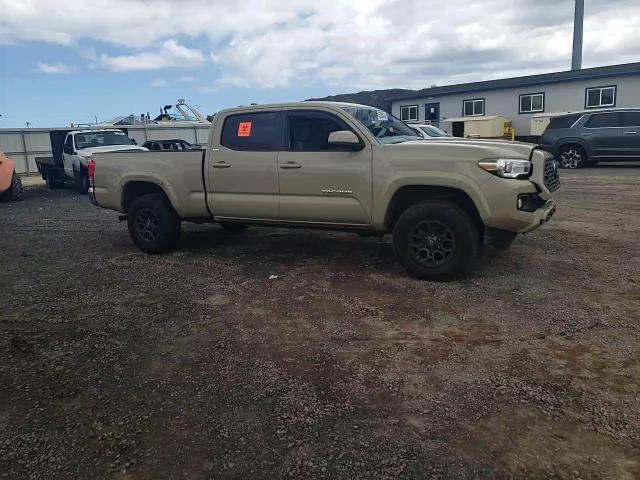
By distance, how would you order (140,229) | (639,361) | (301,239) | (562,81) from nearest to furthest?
(639,361)
(140,229)
(301,239)
(562,81)

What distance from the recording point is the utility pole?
34.6m

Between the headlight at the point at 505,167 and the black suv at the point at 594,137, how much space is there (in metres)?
12.7

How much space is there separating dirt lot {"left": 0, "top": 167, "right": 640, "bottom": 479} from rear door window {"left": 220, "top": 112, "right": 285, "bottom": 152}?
1.43 m

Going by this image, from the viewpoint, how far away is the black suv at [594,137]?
15.1 metres

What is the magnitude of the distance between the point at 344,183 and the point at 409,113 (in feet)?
98.7

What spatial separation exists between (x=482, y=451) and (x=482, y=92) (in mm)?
30367

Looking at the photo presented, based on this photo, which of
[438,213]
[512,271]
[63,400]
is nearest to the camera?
[63,400]

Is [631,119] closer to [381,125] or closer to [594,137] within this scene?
[594,137]

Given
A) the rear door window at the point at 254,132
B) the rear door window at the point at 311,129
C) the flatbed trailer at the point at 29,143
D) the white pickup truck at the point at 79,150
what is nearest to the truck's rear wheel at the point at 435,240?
the rear door window at the point at 311,129

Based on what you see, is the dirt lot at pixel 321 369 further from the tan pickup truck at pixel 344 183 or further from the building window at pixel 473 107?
the building window at pixel 473 107

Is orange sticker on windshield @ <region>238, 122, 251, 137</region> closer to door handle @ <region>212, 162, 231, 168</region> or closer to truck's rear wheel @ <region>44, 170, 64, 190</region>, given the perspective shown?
door handle @ <region>212, 162, 231, 168</region>

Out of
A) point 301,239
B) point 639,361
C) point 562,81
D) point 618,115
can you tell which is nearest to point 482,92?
point 562,81

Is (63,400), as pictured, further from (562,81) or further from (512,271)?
(562,81)

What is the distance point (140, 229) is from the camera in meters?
6.79
